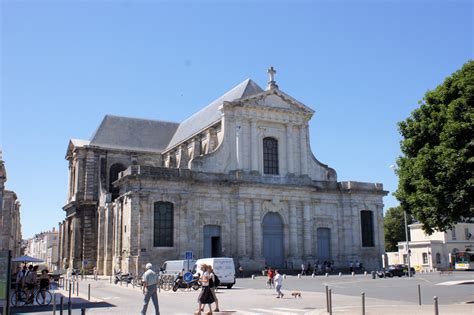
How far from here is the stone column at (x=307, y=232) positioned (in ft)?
132

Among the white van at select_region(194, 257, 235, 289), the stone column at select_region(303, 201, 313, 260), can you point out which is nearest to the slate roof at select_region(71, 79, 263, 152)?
the stone column at select_region(303, 201, 313, 260)

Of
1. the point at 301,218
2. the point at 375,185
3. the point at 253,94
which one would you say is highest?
the point at 253,94

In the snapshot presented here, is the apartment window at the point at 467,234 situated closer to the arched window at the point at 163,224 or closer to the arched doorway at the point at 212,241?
the arched doorway at the point at 212,241

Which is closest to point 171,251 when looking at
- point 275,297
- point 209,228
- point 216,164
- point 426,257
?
point 209,228

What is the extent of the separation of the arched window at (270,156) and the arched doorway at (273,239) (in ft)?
11.3

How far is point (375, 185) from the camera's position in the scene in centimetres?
4431

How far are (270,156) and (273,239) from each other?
6.48m

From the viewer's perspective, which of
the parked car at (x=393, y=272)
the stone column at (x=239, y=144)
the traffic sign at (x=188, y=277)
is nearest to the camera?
the traffic sign at (x=188, y=277)

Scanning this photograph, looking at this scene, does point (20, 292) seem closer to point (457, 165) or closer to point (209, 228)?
point (457, 165)

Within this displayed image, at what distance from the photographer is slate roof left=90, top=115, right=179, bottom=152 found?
50188mm

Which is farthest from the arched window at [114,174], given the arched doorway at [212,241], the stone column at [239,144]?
the stone column at [239,144]

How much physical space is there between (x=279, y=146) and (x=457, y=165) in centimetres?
2490

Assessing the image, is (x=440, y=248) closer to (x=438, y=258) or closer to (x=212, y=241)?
(x=438, y=258)

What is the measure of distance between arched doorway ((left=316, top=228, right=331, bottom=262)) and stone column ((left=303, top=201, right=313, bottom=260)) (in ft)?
4.10
